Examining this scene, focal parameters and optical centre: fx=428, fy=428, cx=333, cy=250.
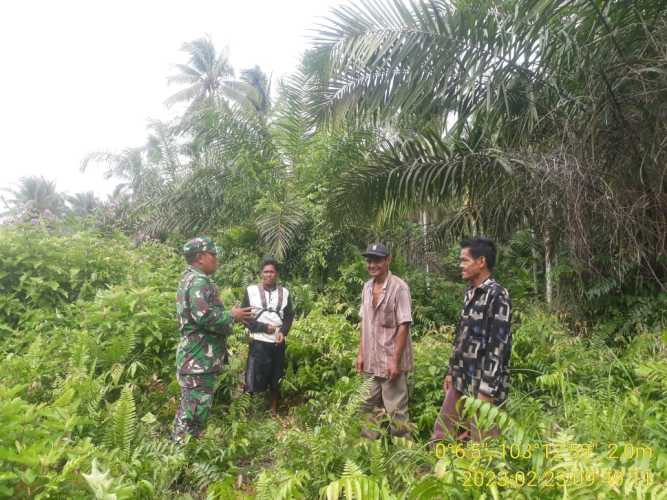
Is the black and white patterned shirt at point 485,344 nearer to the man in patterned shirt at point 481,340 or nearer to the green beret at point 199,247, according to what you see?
the man in patterned shirt at point 481,340

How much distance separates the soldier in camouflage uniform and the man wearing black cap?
1.08 meters

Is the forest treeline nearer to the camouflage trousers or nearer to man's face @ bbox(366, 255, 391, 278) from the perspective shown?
the camouflage trousers

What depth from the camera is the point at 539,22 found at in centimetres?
387

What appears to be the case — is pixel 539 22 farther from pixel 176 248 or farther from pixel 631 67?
pixel 176 248

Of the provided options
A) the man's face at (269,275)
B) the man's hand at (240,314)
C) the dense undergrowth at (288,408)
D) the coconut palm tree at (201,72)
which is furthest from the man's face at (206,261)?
the coconut palm tree at (201,72)

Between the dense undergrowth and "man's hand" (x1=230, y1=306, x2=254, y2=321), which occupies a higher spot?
"man's hand" (x1=230, y1=306, x2=254, y2=321)

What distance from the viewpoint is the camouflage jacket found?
3.12 meters

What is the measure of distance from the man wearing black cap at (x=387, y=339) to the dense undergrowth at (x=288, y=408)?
10.8 inches

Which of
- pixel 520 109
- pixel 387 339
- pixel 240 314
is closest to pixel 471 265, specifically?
pixel 387 339

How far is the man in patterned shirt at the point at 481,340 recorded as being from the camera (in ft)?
8.14

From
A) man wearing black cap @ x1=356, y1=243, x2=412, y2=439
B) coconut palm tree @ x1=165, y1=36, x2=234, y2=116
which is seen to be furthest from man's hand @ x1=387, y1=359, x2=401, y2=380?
coconut palm tree @ x1=165, y1=36, x2=234, y2=116

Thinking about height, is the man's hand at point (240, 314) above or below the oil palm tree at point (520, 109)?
below

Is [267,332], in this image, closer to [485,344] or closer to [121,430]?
[121,430]

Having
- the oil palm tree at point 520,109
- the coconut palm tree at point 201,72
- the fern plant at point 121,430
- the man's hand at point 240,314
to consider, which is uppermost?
the coconut palm tree at point 201,72
